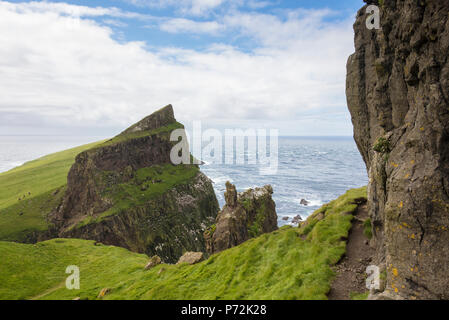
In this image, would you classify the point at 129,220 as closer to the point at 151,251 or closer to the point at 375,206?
Answer: the point at 151,251

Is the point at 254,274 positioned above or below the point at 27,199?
above

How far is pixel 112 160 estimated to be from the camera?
4299 inches

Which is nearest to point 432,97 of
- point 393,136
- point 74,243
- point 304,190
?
point 393,136

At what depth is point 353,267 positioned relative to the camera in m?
16.4

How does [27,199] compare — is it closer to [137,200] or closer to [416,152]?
[137,200]

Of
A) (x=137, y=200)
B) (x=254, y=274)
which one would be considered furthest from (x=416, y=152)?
(x=137, y=200)

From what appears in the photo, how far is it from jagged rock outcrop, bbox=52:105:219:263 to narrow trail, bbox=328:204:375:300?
8133cm

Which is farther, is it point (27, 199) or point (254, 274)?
point (27, 199)

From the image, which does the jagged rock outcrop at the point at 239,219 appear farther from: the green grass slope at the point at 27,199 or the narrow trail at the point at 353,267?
the green grass slope at the point at 27,199

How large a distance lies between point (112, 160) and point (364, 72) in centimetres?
11148

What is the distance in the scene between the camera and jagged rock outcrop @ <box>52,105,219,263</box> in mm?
86875

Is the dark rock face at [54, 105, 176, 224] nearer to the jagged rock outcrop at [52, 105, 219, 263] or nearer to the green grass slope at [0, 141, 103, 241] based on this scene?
the jagged rock outcrop at [52, 105, 219, 263]

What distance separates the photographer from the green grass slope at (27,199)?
85812 mm

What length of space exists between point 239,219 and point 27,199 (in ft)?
372
